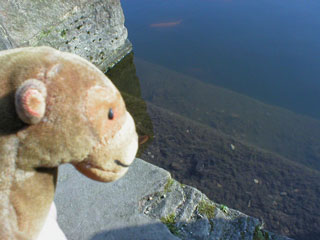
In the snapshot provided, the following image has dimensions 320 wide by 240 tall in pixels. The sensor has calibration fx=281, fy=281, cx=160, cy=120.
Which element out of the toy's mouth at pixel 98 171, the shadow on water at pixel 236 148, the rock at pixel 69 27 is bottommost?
the shadow on water at pixel 236 148

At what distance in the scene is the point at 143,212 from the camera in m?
2.34

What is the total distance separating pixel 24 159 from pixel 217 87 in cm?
552

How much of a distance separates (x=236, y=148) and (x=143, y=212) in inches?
94.9

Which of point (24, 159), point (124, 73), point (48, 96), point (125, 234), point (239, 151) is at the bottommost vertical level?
→ point (239, 151)

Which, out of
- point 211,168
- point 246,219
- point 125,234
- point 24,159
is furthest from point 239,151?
point 24,159

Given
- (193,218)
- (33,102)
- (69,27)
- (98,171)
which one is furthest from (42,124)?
(69,27)

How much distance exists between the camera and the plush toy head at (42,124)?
1055mm

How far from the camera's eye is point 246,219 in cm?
241

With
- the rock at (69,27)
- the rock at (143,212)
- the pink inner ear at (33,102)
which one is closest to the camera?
the pink inner ear at (33,102)

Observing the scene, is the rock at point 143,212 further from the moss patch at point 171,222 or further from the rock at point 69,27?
the rock at point 69,27

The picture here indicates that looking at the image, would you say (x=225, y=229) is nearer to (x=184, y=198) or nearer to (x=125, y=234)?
(x=184, y=198)

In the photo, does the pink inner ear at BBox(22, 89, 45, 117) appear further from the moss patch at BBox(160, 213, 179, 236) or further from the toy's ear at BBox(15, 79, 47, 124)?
the moss patch at BBox(160, 213, 179, 236)

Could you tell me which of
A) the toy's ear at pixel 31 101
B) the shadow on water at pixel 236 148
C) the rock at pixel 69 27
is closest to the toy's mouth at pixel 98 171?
the toy's ear at pixel 31 101

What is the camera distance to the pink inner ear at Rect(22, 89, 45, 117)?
3.21 ft
